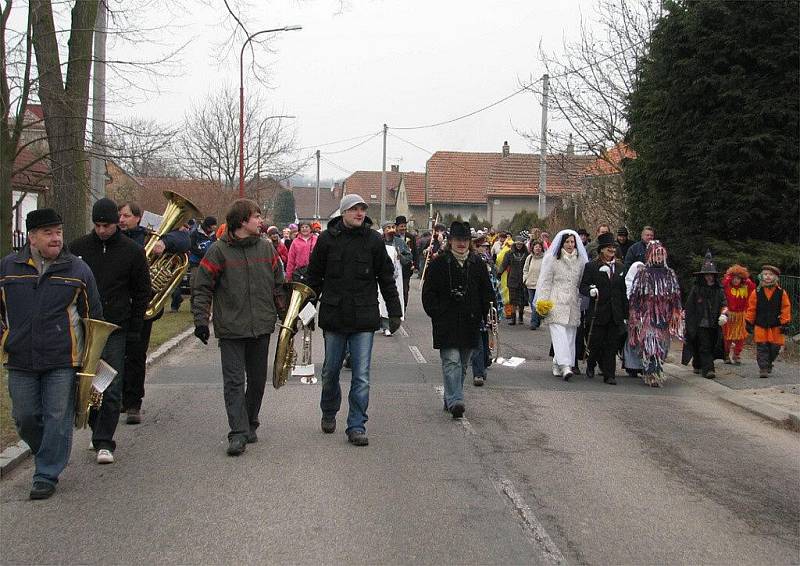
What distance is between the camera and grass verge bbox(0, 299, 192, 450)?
8094mm

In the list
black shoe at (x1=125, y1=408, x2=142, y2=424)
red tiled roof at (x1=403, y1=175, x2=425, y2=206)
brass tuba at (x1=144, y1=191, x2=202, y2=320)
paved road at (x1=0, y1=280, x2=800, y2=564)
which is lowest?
paved road at (x1=0, y1=280, x2=800, y2=564)

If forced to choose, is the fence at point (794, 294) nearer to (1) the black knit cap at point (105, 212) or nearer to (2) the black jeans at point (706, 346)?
(2) the black jeans at point (706, 346)

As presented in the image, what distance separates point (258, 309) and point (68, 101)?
9.76m

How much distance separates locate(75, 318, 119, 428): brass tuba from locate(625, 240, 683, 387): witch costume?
7650 mm

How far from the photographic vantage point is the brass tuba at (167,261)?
8.80 meters

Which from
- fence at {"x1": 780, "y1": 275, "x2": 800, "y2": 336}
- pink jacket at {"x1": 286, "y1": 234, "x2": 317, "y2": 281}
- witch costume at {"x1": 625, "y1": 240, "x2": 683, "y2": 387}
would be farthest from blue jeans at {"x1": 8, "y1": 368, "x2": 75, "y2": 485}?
fence at {"x1": 780, "y1": 275, "x2": 800, "y2": 336}

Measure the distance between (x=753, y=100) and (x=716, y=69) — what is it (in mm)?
1028

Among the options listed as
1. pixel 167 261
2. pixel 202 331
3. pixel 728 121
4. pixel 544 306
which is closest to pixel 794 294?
pixel 728 121

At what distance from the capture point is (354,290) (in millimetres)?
8078

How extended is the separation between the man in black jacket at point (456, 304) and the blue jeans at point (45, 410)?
12.5 feet

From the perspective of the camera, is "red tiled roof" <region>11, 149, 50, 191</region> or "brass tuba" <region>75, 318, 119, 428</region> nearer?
"brass tuba" <region>75, 318, 119, 428</region>

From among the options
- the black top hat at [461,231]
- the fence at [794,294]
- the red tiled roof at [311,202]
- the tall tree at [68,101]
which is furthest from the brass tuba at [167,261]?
the red tiled roof at [311,202]

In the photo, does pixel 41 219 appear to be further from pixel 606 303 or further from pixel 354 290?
pixel 606 303

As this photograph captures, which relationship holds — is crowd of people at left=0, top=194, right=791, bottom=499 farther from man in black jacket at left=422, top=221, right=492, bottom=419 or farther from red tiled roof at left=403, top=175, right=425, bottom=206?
red tiled roof at left=403, top=175, right=425, bottom=206
